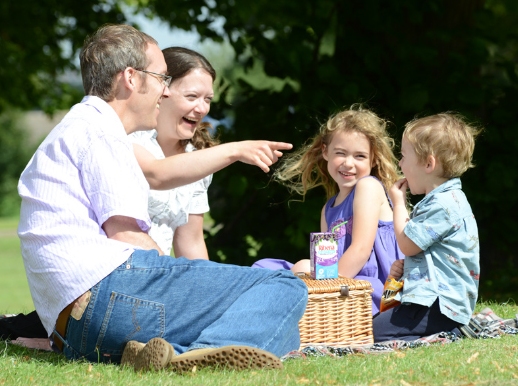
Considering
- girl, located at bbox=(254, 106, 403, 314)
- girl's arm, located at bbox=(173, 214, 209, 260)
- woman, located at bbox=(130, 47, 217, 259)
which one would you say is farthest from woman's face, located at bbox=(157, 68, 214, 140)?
girl, located at bbox=(254, 106, 403, 314)

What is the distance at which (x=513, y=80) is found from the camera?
760 cm

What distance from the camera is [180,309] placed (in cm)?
349

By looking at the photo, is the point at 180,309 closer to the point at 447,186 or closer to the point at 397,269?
the point at 397,269

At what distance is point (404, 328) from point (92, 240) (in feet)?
6.10

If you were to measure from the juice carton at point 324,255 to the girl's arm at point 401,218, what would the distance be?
0.36 m

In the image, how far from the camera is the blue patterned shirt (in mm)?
4312

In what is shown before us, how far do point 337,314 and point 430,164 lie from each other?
3.25ft

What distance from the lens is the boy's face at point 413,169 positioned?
14.9 feet

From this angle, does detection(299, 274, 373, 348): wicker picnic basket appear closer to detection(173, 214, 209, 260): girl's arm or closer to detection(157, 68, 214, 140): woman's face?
detection(173, 214, 209, 260): girl's arm

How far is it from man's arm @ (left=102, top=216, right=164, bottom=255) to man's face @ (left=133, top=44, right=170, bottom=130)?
1.94 ft

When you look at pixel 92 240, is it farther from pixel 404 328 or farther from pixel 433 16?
pixel 433 16

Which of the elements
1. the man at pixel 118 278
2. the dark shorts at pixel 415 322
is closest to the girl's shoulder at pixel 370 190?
the dark shorts at pixel 415 322

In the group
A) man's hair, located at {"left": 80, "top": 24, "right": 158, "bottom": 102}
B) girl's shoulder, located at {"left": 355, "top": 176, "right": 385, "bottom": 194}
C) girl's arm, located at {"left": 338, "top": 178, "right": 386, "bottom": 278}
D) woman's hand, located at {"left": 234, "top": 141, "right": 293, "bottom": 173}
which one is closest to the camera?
man's hair, located at {"left": 80, "top": 24, "right": 158, "bottom": 102}

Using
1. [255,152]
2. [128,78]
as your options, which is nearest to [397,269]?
[255,152]
